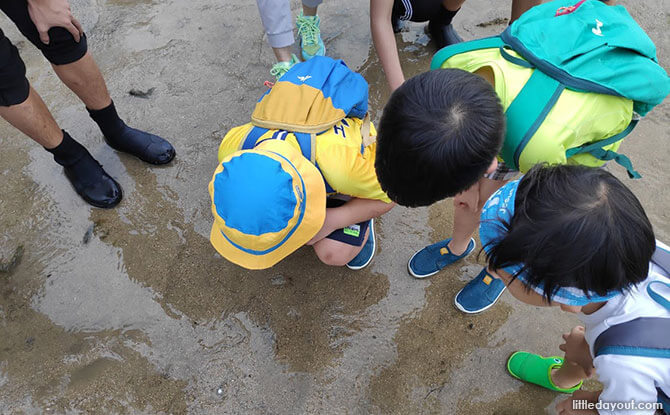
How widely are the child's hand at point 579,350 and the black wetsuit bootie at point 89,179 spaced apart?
1.78 m

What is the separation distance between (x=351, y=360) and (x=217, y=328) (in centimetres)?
A: 50

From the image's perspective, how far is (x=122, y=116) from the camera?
2076 millimetres

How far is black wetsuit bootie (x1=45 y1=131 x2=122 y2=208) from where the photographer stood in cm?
173

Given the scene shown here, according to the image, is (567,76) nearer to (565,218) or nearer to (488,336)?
(565,218)

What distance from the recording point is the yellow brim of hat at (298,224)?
3.92 feet

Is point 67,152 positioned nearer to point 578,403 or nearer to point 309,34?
point 309,34

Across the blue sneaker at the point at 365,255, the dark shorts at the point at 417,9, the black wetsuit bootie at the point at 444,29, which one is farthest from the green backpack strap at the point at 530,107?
the black wetsuit bootie at the point at 444,29

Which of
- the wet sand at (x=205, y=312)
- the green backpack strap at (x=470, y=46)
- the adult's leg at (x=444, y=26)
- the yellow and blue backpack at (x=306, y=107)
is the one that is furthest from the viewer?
the adult's leg at (x=444, y=26)

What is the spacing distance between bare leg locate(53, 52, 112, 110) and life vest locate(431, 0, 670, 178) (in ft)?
4.76

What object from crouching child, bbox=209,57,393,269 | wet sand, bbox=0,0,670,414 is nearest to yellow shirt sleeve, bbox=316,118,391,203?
crouching child, bbox=209,57,393,269

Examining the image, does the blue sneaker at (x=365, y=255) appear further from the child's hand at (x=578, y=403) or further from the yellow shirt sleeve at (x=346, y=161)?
the child's hand at (x=578, y=403)

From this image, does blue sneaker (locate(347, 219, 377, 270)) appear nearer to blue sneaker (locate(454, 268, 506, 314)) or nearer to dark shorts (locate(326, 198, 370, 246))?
dark shorts (locate(326, 198, 370, 246))

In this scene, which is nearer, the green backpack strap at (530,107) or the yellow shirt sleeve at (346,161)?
the green backpack strap at (530,107)

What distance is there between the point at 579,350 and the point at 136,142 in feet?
6.11
